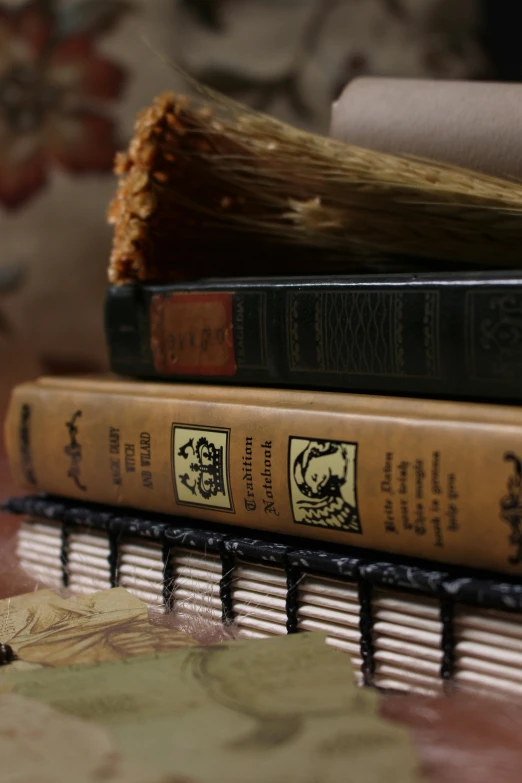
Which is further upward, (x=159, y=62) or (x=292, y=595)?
(x=159, y=62)

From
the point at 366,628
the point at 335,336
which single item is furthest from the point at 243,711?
the point at 335,336

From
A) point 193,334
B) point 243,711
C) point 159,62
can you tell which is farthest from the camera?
point 159,62

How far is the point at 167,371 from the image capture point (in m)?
0.63

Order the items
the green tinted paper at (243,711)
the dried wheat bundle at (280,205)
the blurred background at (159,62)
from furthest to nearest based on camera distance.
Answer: the blurred background at (159,62)
the dried wheat bundle at (280,205)
the green tinted paper at (243,711)

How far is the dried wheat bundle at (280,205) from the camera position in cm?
56

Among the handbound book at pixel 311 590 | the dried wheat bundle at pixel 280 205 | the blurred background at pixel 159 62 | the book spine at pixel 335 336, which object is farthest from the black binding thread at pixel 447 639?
the blurred background at pixel 159 62

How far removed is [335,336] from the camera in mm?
525

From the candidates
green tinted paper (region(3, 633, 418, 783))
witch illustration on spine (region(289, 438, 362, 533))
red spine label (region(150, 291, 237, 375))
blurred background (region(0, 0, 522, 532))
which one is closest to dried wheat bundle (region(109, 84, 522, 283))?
red spine label (region(150, 291, 237, 375))

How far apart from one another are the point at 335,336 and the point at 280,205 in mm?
173

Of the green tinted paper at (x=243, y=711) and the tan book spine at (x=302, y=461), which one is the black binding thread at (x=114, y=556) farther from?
the green tinted paper at (x=243, y=711)

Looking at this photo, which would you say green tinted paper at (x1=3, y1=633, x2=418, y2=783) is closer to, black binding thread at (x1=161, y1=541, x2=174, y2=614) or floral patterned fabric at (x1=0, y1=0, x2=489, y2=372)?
black binding thread at (x1=161, y1=541, x2=174, y2=614)

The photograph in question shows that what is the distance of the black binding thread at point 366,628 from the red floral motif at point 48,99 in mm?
740

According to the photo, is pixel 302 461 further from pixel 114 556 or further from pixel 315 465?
pixel 114 556

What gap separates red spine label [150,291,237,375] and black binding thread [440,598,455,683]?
215 millimetres
